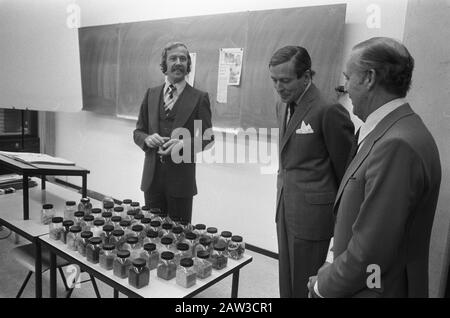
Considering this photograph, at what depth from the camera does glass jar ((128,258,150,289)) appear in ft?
3.86

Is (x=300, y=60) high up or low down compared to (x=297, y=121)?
up

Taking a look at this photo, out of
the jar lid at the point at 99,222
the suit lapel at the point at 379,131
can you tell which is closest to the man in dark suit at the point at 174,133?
the jar lid at the point at 99,222

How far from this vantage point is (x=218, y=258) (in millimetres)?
1345

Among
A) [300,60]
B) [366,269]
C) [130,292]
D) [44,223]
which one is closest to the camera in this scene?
[366,269]

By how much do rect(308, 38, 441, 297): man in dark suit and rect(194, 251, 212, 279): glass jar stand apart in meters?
0.42

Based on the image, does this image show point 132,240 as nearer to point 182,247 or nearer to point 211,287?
point 182,247

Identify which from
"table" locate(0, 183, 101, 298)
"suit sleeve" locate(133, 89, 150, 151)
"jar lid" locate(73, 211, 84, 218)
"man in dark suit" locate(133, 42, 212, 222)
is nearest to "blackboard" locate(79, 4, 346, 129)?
"man in dark suit" locate(133, 42, 212, 222)

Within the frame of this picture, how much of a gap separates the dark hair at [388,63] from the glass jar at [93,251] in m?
1.09

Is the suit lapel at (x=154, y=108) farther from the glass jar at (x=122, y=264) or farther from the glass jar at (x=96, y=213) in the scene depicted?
the glass jar at (x=122, y=264)

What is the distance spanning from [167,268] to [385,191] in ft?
2.51

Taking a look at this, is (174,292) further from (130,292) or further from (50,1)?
(50,1)
